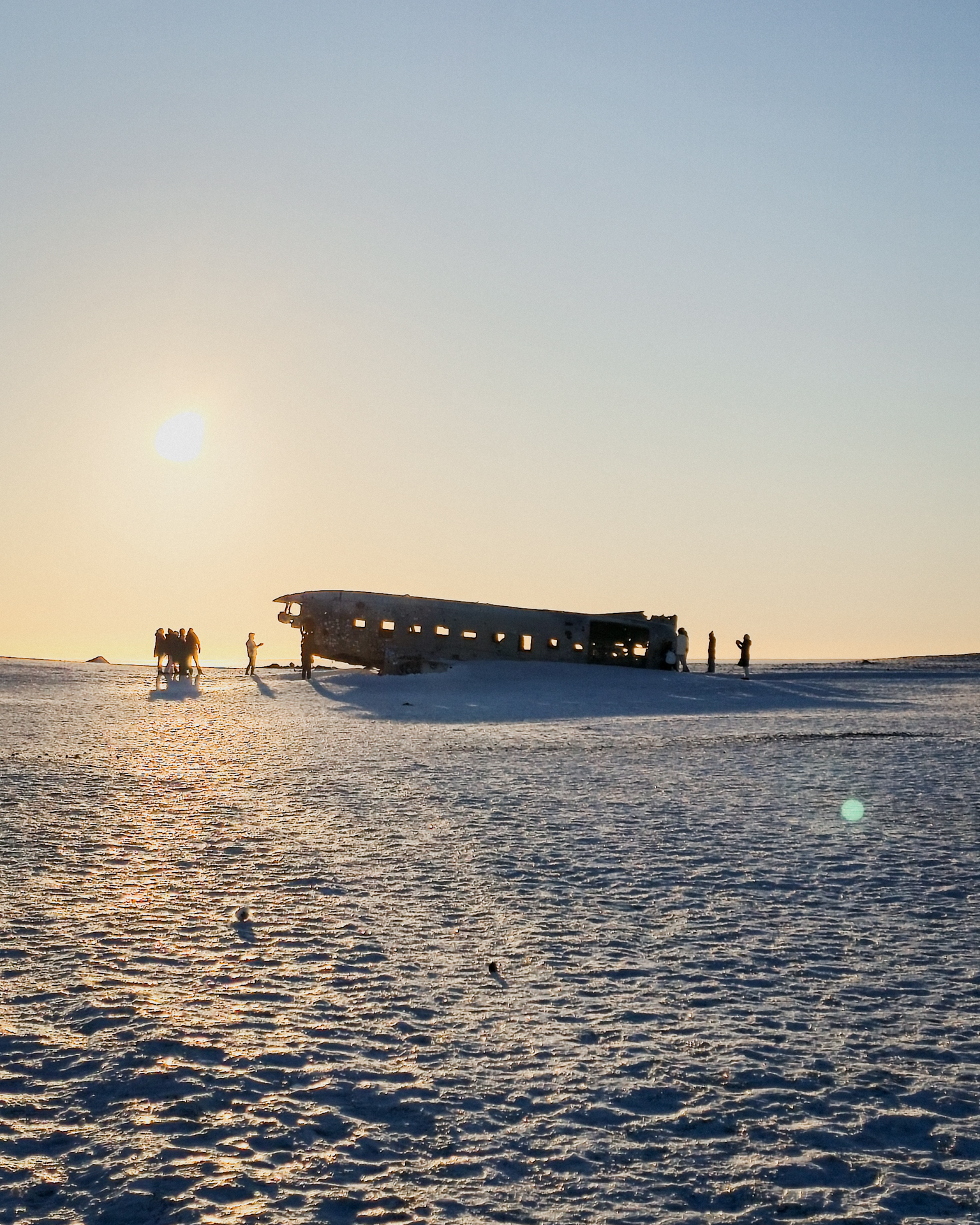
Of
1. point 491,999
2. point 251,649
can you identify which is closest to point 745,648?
point 251,649

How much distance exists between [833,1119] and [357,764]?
12.1 m

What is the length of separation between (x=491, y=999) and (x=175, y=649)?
126 ft

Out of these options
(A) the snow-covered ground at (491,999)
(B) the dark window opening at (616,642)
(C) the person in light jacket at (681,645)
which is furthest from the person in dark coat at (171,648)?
(A) the snow-covered ground at (491,999)

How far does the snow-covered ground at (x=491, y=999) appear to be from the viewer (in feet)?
13.8

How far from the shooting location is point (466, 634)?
44.7 metres

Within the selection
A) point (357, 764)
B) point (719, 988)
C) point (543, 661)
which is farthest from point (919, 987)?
point (543, 661)

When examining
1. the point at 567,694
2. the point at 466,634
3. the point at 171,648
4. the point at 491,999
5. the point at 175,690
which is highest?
the point at 466,634

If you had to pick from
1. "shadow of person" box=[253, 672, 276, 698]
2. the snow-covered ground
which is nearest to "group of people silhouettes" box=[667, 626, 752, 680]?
"shadow of person" box=[253, 672, 276, 698]

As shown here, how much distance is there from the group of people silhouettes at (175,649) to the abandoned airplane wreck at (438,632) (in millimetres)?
3788

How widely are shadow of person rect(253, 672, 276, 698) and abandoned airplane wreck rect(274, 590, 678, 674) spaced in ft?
11.0

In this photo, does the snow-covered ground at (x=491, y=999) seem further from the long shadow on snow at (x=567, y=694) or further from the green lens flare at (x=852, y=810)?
the long shadow on snow at (x=567, y=694)

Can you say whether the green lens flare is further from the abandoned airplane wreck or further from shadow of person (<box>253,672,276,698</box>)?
the abandoned airplane wreck

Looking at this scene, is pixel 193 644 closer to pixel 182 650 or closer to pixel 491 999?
pixel 182 650

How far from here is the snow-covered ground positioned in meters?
4.22
